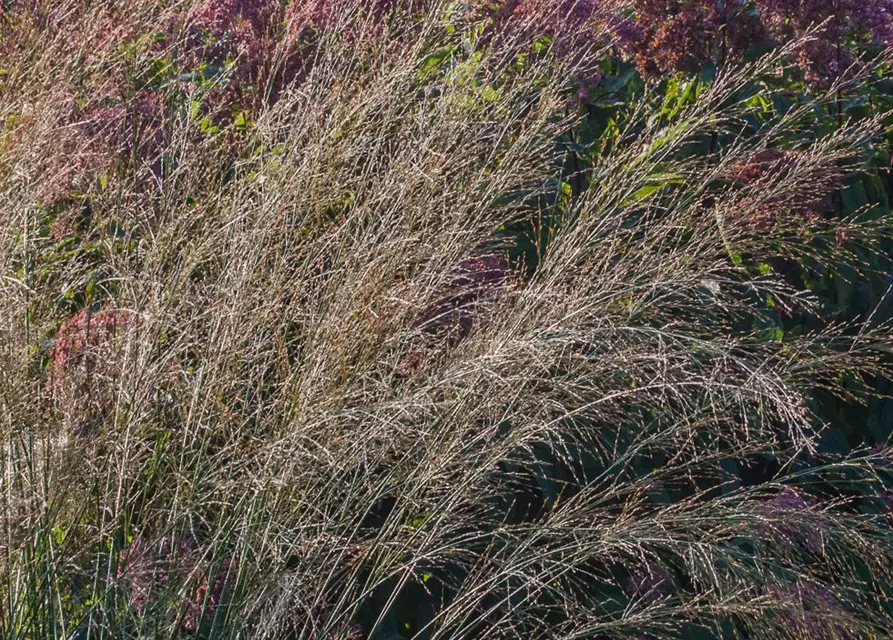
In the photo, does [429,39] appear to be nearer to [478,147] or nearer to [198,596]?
[478,147]

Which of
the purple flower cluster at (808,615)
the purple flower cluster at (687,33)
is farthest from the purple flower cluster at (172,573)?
A: the purple flower cluster at (687,33)

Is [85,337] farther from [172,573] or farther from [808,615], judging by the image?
[808,615]

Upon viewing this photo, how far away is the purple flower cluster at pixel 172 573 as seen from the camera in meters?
1.73

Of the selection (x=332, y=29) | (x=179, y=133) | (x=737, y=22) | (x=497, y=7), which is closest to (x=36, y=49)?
(x=179, y=133)

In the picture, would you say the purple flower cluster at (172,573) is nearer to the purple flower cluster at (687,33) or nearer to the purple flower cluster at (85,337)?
the purple flower cluster at (85,337)

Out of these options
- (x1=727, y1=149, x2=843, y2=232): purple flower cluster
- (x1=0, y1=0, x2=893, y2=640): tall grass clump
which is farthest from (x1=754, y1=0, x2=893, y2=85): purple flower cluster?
(x1=0, y1=0, x2=893, y2=640): tall grass clump

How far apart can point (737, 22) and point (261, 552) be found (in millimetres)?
1558

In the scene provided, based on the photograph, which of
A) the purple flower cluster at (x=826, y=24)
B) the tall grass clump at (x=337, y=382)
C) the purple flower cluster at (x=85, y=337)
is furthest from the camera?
the purple flower cluster at (x=826, y=24)

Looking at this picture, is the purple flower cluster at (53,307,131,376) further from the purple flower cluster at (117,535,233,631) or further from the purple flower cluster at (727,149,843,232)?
the purple flower cluster at (727,149,843,232)

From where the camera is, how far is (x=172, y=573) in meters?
1.77

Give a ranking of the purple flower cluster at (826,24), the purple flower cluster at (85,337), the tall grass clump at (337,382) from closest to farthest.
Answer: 1. the tall grass clump at (337,382)
2. the purple flower cluster at (85,337)
3. the purple flower cluster at (826,24)

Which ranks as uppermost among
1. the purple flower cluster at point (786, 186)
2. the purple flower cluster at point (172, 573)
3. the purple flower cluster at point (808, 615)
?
the purple flower cluster at point (786, 186)

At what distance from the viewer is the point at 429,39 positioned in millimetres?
2168

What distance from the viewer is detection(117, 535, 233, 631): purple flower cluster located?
5.66ft
